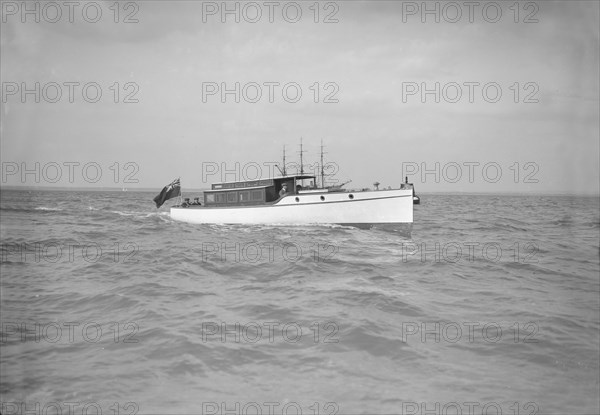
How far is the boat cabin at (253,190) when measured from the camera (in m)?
30.7

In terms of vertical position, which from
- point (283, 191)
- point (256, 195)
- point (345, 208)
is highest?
point (283, 191)

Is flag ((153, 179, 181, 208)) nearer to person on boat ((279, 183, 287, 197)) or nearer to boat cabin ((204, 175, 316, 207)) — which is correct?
boat cabin ((204, 175, 316, 207))

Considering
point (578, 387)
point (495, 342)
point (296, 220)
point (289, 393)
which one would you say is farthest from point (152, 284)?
point (296, 220)

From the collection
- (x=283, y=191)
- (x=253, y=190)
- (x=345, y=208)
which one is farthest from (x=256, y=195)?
(x=345, y=208)

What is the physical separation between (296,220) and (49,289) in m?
19.7

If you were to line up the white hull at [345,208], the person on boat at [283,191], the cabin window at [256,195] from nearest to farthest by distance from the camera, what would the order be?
1. the white hull at [345,208]
2. the person on boat at [283,191]
3. the cabin window at [256,195]

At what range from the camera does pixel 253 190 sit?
31.3 m

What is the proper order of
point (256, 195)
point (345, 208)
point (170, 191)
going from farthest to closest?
point (170, 191) < point (256, 195) < point (345, 208)

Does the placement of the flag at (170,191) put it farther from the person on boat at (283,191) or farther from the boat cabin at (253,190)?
the person on boat at (283,191)

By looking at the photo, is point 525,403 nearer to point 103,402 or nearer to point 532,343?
point 532,343

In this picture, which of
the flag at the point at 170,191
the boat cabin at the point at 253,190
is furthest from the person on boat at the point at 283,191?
the flag at the point at 170,191

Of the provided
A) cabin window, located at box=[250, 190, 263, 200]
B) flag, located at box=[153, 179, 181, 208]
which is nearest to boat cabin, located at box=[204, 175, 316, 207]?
cabin window, located at box=[250, 190, 263, 200]

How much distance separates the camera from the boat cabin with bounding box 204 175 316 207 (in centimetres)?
3066

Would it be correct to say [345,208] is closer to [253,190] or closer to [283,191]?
[283,191]
